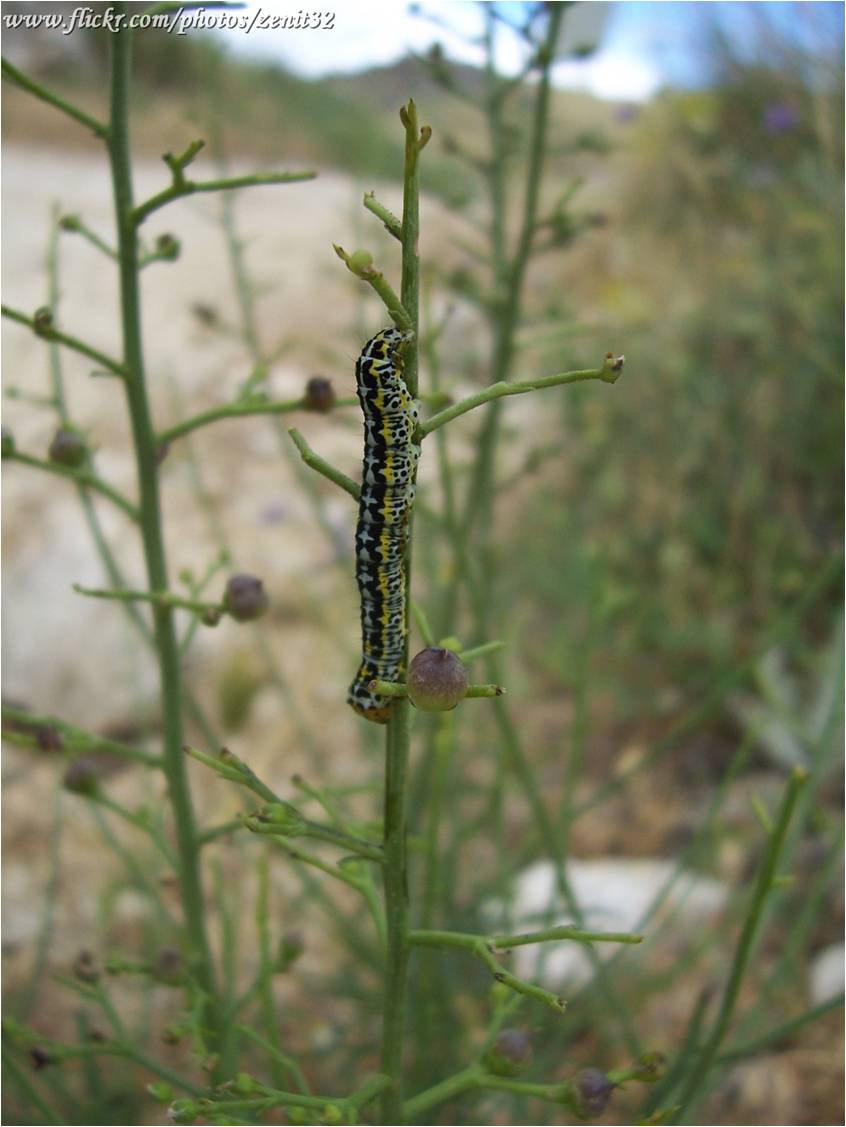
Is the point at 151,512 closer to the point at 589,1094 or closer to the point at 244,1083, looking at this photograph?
the point at 244,1083

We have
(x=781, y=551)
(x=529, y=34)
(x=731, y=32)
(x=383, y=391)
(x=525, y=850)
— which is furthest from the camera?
(x=731, y=32)

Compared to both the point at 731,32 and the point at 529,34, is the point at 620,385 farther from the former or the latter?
the point at 529,34

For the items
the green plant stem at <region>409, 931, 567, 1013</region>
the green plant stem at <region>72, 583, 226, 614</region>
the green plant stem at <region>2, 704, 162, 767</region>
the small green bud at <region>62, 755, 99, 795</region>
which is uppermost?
the green plant stem at <region>72, 583, 226, 614</region>

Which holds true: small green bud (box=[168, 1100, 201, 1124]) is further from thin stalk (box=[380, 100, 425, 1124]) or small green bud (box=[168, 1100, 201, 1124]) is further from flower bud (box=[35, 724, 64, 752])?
flower bud (box=[35, 724, 64, 752])

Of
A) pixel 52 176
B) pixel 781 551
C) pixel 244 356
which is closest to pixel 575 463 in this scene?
pixel 781 551

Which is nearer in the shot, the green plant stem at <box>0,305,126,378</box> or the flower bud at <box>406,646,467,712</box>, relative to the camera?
the flower bud at <box>406,646,467,712</box>

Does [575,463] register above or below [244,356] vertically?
below

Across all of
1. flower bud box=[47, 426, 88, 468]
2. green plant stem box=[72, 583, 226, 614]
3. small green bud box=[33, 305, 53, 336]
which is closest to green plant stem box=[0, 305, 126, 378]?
small green bud box=[33, 305, 53, 336]

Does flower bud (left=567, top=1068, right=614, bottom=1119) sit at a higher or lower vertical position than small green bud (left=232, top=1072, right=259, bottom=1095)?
lower
